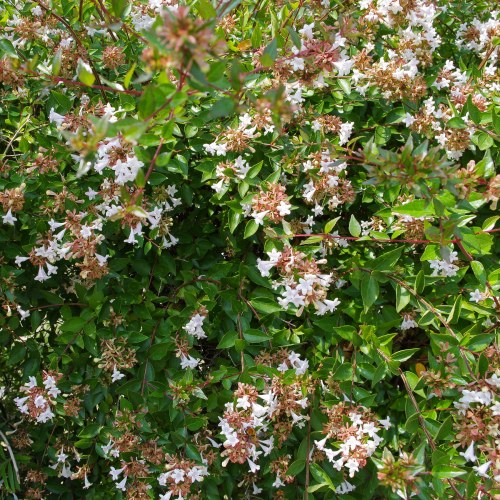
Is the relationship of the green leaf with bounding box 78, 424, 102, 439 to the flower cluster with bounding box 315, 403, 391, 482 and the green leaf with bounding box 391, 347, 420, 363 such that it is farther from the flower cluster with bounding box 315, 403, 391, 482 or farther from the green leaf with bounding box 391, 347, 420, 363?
the green leaf with bounding box 391, 347, 420, 363

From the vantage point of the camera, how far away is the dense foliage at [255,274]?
5.79 ft

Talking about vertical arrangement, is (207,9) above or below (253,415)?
above

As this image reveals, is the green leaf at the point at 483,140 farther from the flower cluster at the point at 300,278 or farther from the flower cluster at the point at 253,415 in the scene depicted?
the flower cluster at the point at 253,415

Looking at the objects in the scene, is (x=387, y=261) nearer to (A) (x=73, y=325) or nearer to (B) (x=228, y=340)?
(B) (x=228, y=340)

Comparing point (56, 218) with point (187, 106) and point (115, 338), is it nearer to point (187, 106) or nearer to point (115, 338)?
point (115, 338)

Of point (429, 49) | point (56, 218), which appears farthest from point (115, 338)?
point (429, 49)

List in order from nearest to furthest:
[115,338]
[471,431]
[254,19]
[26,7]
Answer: [471,431] → [115,338] → [26,7] → [254,19]

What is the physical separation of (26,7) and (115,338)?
1224 millimetres

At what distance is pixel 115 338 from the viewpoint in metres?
1.95

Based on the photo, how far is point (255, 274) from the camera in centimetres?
198

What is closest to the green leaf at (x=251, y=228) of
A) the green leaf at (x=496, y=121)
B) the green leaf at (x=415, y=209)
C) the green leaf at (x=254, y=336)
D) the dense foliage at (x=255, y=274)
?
the dense foliage at (x=255, y=274)

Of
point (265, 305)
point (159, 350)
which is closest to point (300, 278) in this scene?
point (265, 305)

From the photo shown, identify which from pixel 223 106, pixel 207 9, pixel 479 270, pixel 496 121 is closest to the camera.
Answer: pixel 223 106

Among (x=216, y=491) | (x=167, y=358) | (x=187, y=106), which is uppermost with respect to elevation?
(x=187, y=106)
